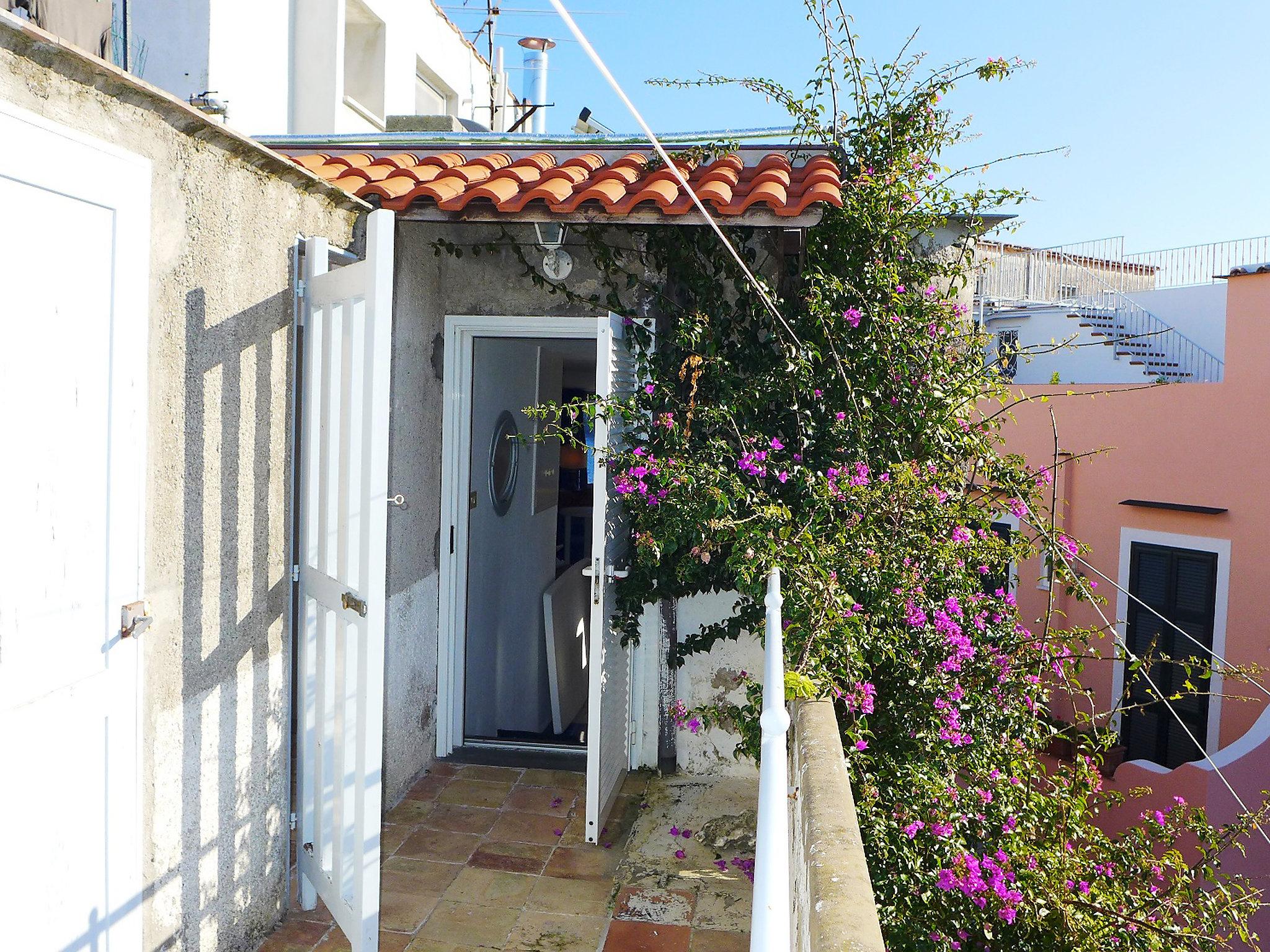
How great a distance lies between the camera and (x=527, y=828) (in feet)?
14.5

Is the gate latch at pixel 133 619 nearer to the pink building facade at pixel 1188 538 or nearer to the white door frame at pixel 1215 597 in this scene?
the pink building facade at pixel 1188 538

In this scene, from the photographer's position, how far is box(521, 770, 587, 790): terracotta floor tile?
4941mm

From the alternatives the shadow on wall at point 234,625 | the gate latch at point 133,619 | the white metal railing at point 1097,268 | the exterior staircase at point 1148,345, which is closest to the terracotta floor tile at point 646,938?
the shadow on wall at point 234,625

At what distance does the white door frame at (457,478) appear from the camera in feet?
16.3

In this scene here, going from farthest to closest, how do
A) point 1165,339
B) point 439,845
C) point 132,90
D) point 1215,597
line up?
point 1165,339, point 1215,597, point 439,845, point 132,90

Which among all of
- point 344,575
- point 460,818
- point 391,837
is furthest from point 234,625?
point 460,818

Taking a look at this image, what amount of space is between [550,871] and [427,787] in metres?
1.09

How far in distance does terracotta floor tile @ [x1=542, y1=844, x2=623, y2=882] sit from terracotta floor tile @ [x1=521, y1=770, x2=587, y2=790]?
694mm

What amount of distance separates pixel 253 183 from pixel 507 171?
1.50 meters

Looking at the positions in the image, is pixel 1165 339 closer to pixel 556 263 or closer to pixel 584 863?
pixel 556 263

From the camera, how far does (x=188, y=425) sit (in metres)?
2.73

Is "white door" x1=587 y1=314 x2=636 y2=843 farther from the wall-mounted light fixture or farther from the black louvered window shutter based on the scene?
the black louvered window shutter

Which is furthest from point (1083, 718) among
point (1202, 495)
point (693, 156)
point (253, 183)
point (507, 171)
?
point (1202, 495)

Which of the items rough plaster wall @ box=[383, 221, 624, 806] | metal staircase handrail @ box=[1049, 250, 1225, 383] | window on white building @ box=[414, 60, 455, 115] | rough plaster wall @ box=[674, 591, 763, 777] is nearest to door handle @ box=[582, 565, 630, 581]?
rough plaster wall @ box=[674, 591, 763, 777]
